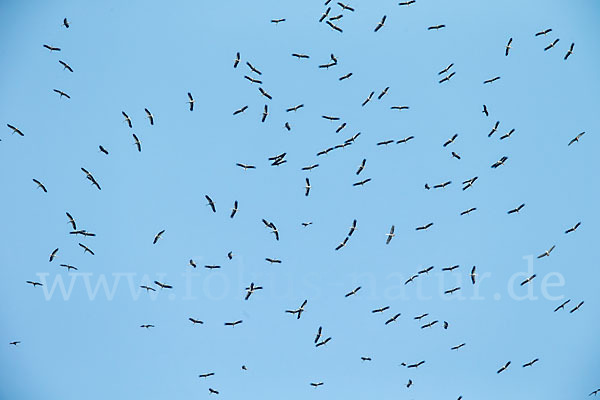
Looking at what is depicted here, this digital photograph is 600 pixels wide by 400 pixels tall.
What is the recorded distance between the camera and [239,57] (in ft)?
81.4

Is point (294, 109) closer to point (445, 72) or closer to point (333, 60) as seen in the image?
point (333, 60)

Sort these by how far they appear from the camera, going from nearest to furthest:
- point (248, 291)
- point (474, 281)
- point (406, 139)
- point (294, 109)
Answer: point (294, 109), point (406, 139), point (248, 291), point (474, 281)

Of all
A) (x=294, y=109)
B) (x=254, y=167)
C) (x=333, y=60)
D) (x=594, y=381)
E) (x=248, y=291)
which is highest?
(x=333, y=60)

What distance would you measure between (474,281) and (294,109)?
44.8ft

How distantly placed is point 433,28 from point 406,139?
4.90 metres

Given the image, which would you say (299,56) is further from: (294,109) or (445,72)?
(445,72)

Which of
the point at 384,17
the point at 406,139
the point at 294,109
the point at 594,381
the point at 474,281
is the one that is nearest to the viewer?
the point at 384,17

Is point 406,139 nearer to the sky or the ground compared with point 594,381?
nearer to the sky

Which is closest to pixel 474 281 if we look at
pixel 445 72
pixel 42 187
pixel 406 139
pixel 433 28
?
pixel 406 139

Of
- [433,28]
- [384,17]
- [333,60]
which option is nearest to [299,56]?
[333,60]

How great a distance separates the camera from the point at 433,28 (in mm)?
25156

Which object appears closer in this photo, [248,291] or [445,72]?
[445,72]

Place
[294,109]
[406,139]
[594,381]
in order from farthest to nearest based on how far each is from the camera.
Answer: [594,381] < [406,139] < [294,109]

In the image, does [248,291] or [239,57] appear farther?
[248,291]
